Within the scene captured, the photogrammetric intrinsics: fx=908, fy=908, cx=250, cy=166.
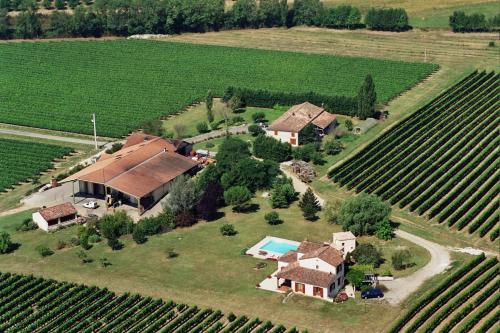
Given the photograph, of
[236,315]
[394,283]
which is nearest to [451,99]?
[394,283]

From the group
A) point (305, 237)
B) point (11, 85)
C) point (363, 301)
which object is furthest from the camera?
point (11, 85)

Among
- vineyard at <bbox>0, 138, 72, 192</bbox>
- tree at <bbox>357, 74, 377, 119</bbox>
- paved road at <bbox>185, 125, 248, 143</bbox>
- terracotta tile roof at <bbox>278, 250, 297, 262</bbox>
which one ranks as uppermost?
tree at <bbox>357, 74, 377, 119</bbox>

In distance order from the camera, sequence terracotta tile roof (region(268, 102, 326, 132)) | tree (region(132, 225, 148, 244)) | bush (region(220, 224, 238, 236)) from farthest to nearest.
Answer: terracotta tile roof (region(268, 102, 326, 132)), bush (region(220, 224, 238, 236)), tree (region(132, 225, 148, 244))

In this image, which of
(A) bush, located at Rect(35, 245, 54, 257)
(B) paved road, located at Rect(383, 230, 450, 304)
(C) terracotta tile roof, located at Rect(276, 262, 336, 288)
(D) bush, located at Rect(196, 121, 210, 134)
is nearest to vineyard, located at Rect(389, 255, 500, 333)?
(B) paved road, located at Rect(383, 230, 450, 304)

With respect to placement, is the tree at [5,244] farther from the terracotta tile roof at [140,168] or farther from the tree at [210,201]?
the tree at [210,201]

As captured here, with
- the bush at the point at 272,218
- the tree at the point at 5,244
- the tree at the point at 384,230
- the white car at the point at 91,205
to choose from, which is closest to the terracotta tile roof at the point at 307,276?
the tree at the point at 384,230

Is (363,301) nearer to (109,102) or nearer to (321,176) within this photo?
(321,176)

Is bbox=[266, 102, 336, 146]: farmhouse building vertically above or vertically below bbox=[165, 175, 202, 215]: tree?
above

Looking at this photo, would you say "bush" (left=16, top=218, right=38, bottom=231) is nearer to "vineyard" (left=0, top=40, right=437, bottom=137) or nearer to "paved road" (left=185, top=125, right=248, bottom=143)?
"paved road" (left=185, top=125, right=248, bottom=143)
